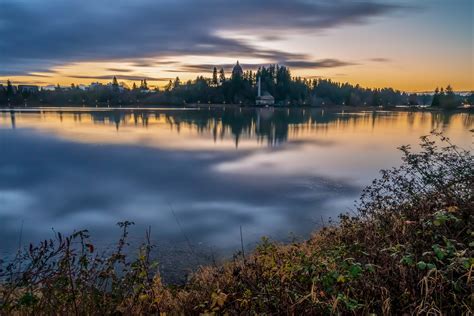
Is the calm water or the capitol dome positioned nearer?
the calm water

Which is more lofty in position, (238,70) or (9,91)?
(238,70)

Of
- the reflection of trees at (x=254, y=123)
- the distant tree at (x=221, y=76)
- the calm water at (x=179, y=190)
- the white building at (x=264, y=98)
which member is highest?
the distant tree at (x=221, y=76)

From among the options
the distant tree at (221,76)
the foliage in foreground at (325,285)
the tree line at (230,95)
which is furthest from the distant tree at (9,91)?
the foliage in foreground at (325,285)

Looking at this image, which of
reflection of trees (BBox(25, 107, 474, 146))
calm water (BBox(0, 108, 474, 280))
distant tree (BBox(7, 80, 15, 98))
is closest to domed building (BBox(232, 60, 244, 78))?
reflection of trees (BBox(25, 107, 474, 146))

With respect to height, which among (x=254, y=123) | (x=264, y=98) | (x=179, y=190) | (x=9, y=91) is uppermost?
(x=9, y=91)

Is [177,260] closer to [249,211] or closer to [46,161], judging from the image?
[249,211]

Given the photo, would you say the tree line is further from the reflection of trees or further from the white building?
the reflection of trees

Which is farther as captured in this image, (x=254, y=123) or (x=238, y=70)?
(x=238, y=70)

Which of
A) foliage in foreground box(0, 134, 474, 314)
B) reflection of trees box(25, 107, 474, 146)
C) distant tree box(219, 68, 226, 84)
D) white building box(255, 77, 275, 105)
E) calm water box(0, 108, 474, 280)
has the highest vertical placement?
distant tree box(219, 68, 226, 84)

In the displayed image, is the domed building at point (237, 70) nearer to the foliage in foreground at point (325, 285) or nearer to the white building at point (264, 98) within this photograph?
the white building at point (264, 98)

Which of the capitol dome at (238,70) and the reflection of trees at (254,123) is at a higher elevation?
the capitol dome at (238,70)

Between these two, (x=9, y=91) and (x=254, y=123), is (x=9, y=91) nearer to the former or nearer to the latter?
(x=9, y=91)

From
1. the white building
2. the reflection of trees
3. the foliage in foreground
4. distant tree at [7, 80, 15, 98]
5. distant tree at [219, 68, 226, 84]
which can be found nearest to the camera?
the foliage in foreground

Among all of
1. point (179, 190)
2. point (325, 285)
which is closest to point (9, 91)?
point (179, 190)
